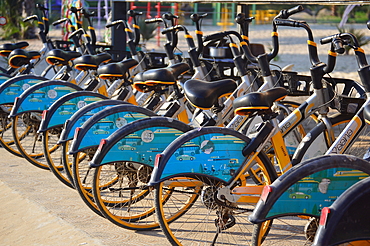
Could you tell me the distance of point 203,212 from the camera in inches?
166

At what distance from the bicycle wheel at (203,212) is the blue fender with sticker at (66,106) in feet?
4.07

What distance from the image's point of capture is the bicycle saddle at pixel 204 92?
3.58 m

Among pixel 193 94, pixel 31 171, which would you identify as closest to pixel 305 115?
pixel 193 94

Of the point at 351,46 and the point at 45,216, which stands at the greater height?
the point at 351,46

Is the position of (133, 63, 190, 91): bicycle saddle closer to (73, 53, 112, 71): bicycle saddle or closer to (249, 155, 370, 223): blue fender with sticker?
(73, 53, 112, 71): bicycle saddle

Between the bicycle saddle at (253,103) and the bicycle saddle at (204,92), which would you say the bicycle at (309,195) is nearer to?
the bicycle saddle at (253,103)

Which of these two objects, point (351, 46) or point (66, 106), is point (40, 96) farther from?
point (351, 46)

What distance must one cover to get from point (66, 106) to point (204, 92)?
1.65m

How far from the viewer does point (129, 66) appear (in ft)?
16.5

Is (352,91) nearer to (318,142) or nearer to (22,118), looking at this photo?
(318,142)

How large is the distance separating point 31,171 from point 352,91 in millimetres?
3084

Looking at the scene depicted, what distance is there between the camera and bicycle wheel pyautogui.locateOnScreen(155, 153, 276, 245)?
11.1 feet

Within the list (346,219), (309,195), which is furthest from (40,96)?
(346,219)

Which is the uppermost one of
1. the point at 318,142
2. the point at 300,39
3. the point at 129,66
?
the point at 129,66
